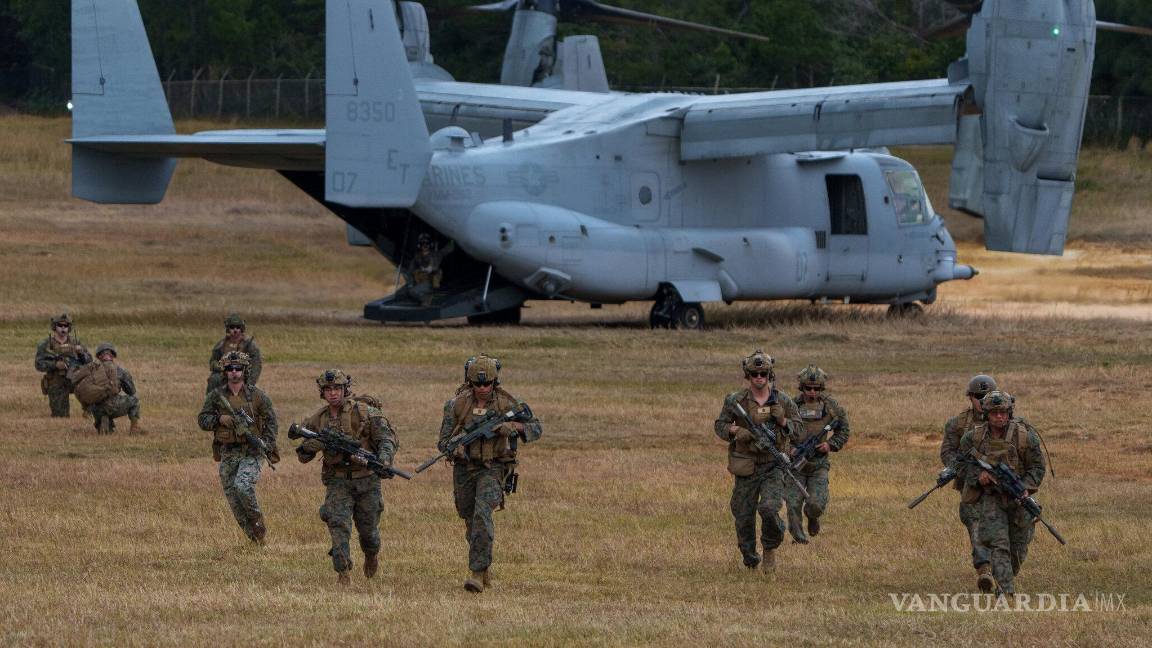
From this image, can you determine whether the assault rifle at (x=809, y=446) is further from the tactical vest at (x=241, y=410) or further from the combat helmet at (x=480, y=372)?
the tactical vest at (x=241, y=410)

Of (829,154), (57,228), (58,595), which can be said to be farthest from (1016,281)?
(58,595)

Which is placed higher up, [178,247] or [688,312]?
[688,312]

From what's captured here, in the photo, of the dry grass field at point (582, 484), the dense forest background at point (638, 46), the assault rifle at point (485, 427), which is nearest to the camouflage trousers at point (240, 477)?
the dry grass field at point (582, 484)

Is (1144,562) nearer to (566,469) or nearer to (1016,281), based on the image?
(566,469)

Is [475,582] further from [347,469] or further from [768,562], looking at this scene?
[768,562]

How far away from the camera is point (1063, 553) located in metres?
16.9

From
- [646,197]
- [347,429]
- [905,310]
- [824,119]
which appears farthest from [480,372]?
[905,310]

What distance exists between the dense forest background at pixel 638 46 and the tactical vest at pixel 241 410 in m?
57.9

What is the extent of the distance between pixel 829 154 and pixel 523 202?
7031 millimetres

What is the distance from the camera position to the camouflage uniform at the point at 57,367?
2541 centimetres

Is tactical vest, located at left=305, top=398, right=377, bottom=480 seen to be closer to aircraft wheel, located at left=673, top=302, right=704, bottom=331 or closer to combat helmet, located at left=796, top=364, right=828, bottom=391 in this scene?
combat helmet, located at left=796, top=364, right=828, bottom=391

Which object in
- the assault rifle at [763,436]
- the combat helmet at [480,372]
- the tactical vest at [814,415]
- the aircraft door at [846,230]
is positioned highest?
the combat helmet at [480,372]

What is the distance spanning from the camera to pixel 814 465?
16.9 meters

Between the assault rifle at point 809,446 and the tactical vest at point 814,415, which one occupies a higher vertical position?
the tactical vest at point 814,415
